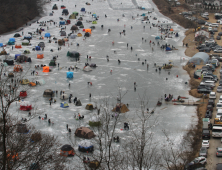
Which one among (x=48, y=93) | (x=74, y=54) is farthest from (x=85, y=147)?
(x=74, y=54)

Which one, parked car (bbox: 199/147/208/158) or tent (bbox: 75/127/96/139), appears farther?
tent (bbox: 75/127/96/139)

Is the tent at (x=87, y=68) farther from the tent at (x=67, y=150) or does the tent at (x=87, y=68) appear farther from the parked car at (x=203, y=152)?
the parked car at (x=203, y=152)

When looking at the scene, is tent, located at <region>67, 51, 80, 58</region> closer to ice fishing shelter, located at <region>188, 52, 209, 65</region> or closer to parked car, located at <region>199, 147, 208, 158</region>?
ice fishing shelter, located at <region>188, 52, 209, 65</region>

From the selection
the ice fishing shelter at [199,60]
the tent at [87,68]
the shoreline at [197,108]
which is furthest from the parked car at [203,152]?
the ice fishing shelter at [199,60]

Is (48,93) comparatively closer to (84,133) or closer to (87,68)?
(87,68)

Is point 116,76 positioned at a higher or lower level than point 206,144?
higher

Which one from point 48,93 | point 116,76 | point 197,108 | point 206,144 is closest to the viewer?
point 206,144

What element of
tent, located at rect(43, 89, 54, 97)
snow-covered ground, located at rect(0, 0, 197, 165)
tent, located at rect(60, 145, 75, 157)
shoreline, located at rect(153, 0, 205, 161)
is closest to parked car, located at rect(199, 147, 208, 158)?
shoreline, located at rect(153, 0, 205, 161)
